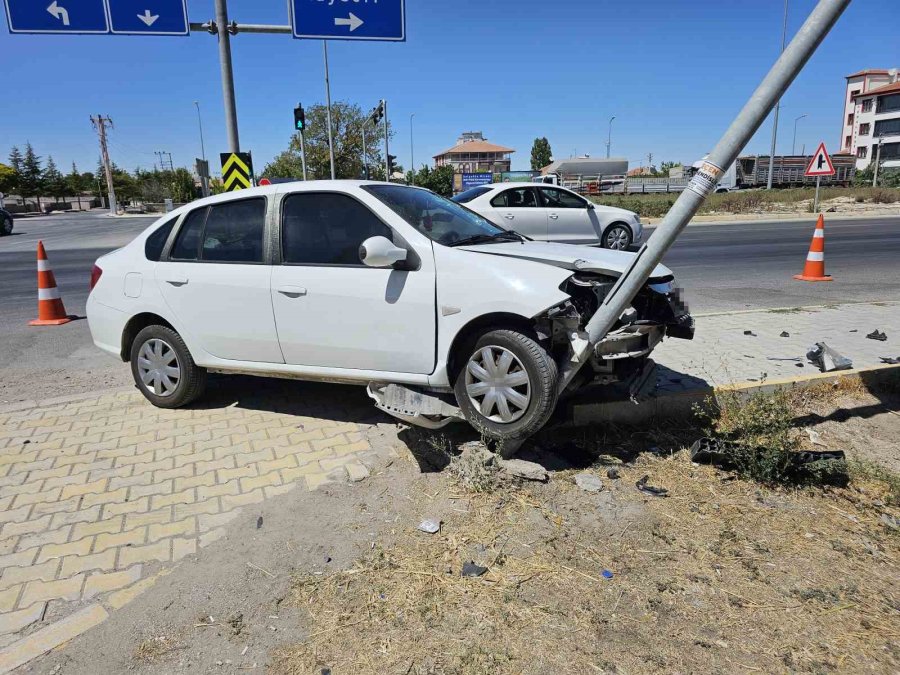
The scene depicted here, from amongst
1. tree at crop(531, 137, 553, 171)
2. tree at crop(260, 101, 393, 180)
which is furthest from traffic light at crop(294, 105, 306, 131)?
tree at crop(531, 137, 553, 171)

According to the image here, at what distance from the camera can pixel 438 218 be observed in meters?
4.48

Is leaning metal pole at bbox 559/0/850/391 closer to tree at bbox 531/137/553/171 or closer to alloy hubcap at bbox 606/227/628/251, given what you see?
alloy hubcap at bbox 606/227/628/251

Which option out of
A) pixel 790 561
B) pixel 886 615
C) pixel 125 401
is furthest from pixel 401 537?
pixel 125 401

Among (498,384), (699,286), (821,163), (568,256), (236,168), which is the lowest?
(699,286)

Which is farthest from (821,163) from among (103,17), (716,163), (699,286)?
(716,163)

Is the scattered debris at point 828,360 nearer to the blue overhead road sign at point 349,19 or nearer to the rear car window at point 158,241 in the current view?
the rear car window at point 158,241

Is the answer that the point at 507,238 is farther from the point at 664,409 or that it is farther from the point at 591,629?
the point at 591,629

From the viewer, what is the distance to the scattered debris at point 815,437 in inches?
166

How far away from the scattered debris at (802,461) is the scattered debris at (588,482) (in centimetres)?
69

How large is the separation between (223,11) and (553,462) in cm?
1041

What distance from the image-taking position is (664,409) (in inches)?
181

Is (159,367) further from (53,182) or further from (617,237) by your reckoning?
(53,182)

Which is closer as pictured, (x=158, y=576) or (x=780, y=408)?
(x=158, y=576)

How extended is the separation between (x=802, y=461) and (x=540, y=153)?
127378 mm
